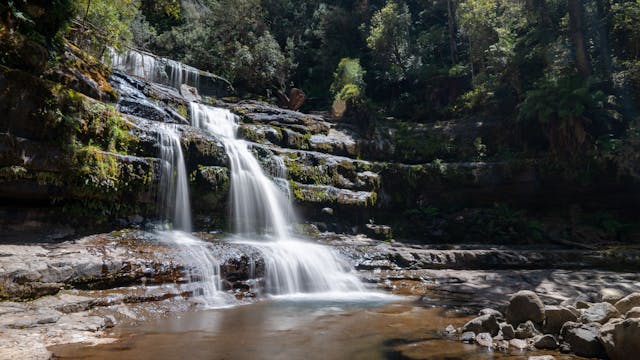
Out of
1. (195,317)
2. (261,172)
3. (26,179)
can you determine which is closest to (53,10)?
(26,179)

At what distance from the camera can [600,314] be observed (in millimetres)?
5785

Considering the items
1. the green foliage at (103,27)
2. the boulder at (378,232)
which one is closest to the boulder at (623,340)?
the boulder at (378,232)

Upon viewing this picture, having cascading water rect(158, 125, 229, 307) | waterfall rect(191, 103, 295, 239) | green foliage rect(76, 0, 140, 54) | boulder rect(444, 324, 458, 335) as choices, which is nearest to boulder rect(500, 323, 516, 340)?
boulder rect(444, 324, 458, 335)

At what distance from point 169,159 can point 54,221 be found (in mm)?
3508

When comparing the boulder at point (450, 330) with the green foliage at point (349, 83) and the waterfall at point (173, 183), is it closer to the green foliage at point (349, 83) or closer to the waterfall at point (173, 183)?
the waterfall at point (173, 183)

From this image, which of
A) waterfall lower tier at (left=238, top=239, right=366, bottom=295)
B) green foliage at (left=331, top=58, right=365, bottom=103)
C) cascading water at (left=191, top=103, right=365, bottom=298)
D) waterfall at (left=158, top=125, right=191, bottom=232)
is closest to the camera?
waterfall lower tier at (left=238, top=239, right=366, bottom=295)

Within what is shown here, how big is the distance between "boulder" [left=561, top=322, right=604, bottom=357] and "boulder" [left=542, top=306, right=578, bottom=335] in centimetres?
30

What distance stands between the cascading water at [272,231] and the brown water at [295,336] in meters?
2.21

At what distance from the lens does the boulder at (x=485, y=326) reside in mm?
5879

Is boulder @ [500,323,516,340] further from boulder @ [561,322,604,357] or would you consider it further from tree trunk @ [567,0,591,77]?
tree trunk @ [567,0,591,77]

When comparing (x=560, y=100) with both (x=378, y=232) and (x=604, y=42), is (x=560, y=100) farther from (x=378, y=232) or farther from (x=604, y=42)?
(x=378, y=232)

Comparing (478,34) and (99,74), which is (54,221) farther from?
(478,34)

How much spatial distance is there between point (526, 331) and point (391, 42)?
80.2 feet

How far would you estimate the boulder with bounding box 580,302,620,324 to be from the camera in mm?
5714
